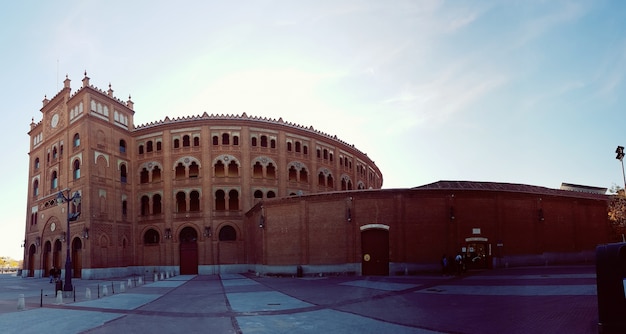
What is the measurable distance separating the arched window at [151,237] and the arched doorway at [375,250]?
2786 cm

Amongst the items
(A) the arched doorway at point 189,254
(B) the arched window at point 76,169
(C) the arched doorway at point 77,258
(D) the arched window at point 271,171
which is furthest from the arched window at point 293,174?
(C) the arched doorway at point 77,258

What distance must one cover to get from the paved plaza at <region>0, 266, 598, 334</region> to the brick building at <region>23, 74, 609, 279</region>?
1024 cm

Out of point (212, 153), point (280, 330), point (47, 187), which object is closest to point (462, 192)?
point (280, 330)

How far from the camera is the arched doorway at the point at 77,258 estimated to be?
46.1m

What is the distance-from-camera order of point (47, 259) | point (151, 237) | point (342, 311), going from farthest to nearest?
1. point (47, 259)
2. point (151, 237)
3. point (342, 311)

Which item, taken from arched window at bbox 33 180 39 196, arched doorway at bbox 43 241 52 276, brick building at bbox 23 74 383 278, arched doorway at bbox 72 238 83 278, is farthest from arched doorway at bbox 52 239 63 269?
arched window at bbox 33 180 39 196

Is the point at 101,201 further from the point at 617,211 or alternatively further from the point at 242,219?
the point at 617,211

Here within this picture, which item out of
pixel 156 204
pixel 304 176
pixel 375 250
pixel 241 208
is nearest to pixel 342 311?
pixel 375 250

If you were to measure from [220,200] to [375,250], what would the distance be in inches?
933

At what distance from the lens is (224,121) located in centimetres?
5112

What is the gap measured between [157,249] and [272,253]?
19.0 metres

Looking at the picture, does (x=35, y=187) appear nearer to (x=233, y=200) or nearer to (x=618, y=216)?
(x=233, y=200)

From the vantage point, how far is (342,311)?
54.5ft

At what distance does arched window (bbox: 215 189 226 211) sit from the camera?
50781 millimetres
